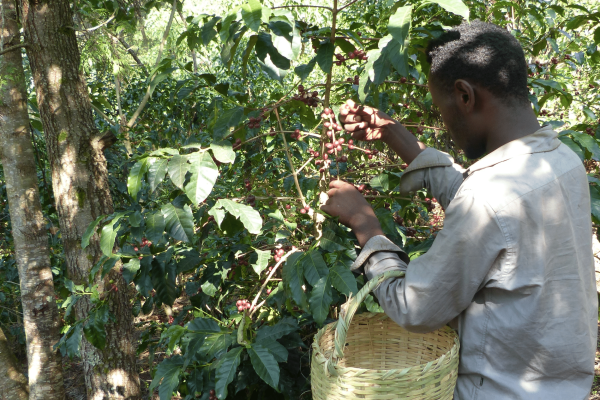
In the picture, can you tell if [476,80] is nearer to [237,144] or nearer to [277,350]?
[237,144]

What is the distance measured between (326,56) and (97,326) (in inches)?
55.4

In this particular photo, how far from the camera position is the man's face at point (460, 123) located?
1.21 meters

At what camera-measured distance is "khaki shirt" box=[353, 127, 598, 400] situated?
1031 mm

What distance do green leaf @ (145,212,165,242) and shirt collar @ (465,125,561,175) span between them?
96 cm

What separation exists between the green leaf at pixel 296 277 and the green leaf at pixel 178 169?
1.37 ft

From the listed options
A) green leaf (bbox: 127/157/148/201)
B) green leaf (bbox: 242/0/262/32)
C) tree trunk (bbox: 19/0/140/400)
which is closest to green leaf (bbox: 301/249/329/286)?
green leaf (bbox: 127/157/148/201)

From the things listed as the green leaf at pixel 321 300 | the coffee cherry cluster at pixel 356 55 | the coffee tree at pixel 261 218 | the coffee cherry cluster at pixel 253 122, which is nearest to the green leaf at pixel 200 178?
the coffee tree at pixel 261 218

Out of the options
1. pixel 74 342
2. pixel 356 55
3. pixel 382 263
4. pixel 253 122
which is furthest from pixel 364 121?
pixel 74 342

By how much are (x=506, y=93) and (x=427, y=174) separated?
484 millimetres

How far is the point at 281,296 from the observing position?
157cm

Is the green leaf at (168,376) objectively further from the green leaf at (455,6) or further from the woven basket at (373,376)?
the green leaf at (455,6)

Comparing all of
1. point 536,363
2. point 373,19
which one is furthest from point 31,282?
point 536,363

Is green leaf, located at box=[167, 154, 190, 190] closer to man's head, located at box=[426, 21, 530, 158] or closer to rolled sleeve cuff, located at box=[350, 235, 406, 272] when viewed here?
rolled sleeve cuff, located at box=[350, 235, 406, 272]

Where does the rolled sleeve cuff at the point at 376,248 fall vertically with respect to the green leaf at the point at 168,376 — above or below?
above
